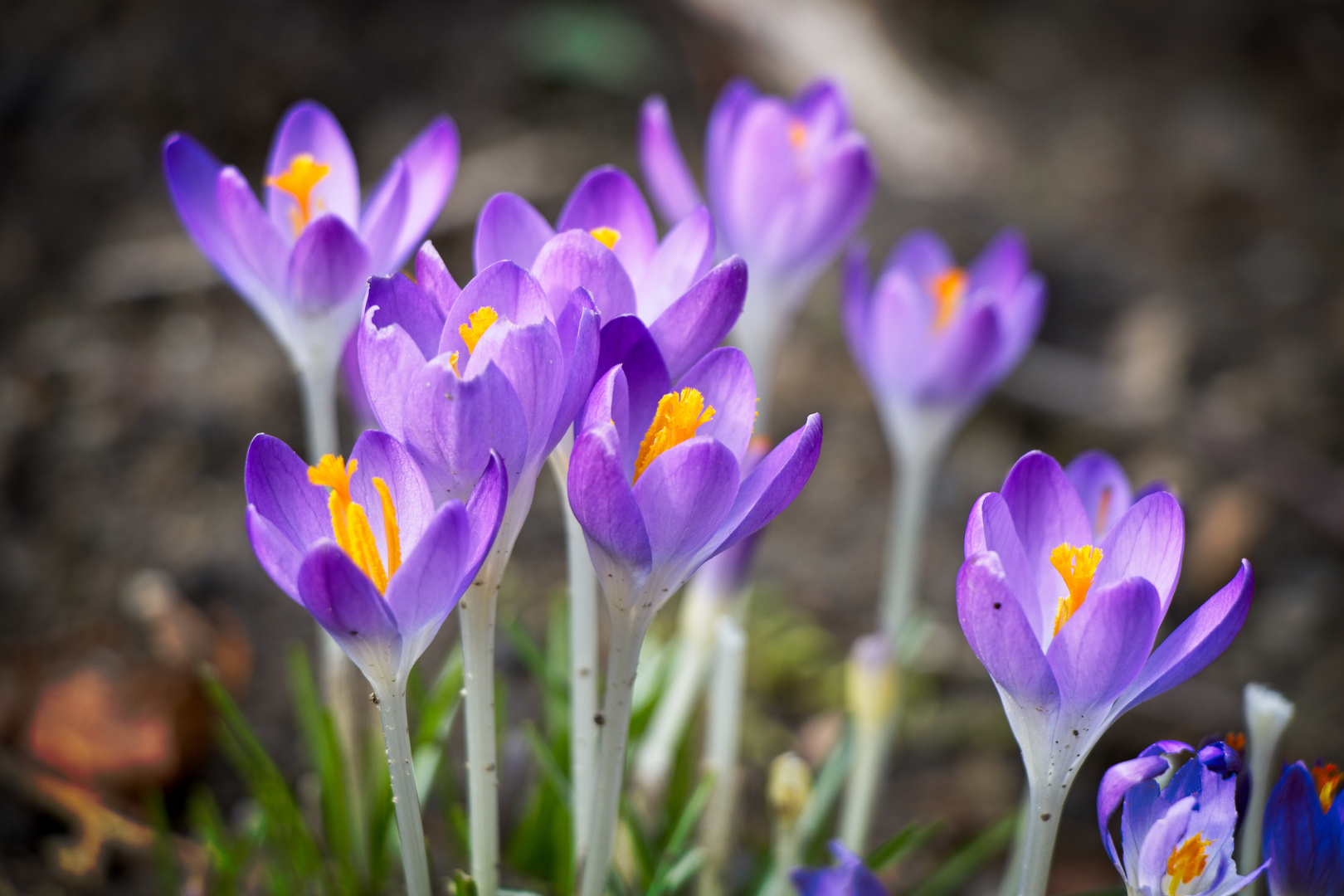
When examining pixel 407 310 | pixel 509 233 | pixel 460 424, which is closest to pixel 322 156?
pixel 509 233

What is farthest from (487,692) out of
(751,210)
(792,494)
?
(751,210)

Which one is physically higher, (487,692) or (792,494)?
(792,494)

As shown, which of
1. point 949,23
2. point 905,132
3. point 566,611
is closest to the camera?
point 566,611

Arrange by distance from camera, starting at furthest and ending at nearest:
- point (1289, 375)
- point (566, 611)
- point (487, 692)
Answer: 1. point (1289, 375)
2. point (566, 611)
3. point (487, 692)

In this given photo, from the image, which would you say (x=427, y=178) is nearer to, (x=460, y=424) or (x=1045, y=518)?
(x=460, y=424)

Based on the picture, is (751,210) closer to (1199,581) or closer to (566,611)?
(566,611)
